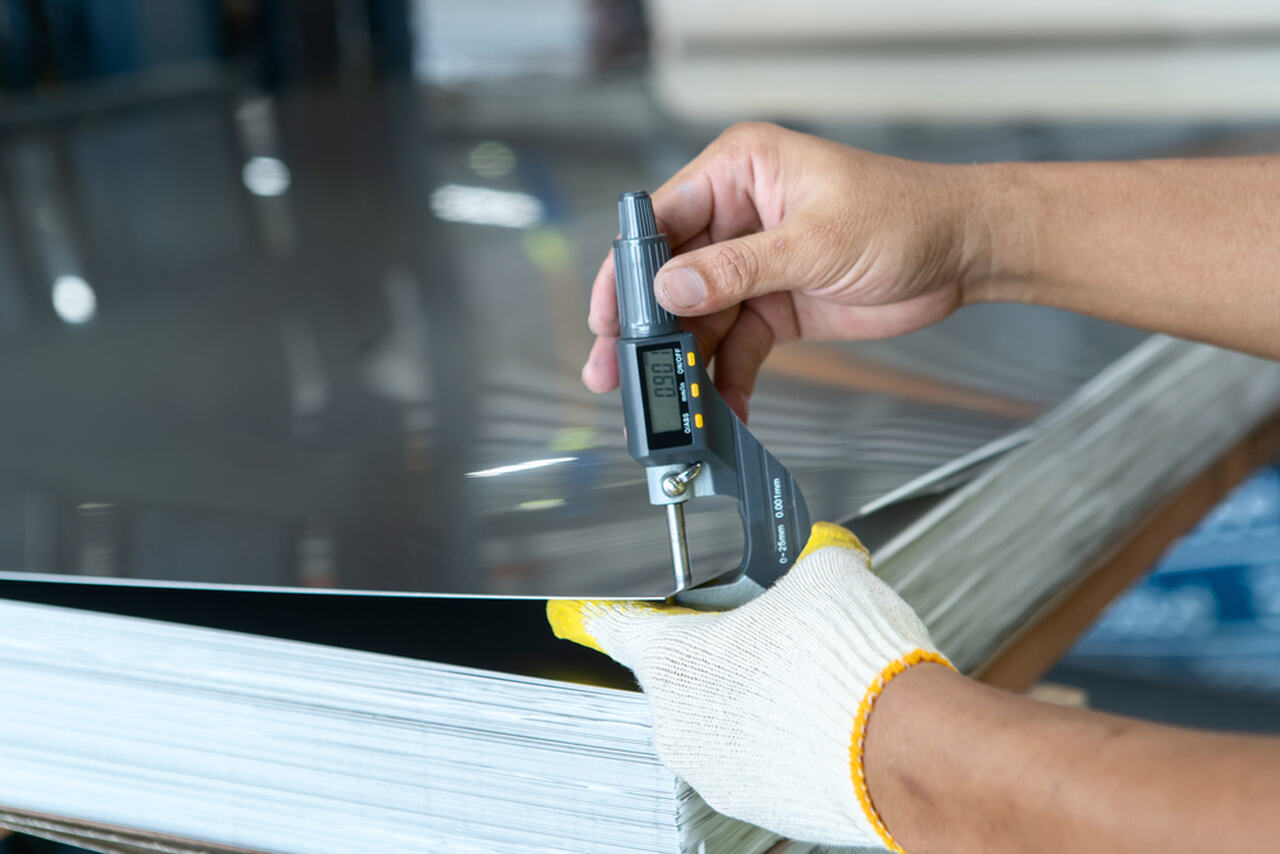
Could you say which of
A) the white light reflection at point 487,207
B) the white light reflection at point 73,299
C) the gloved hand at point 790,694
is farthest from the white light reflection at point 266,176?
the gloved hand at point 790,694

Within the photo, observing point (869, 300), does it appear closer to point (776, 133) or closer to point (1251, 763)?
point (776, 133)

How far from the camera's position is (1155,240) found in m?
0.89

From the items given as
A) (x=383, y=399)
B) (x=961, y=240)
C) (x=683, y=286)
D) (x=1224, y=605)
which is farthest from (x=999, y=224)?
(x=1224, y=605)

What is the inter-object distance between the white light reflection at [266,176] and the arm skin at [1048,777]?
64.0 inches

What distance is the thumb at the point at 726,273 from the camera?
2.25ft

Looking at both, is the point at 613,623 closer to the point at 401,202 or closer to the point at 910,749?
the point at 910,749

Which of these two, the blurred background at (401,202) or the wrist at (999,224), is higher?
the wrist at (999,224)

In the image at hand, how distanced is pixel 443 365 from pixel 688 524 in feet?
1.34

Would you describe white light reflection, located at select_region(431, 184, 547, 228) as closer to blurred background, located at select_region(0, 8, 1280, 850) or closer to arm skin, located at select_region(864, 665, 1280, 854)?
blurred background, located at select_region(0, 8, 1280, 850)

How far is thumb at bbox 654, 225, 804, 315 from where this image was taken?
69 centimetres

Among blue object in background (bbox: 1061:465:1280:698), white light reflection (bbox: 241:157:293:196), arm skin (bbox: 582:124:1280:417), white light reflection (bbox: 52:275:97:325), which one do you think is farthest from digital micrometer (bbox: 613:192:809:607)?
blue object in background (bbox: 1061:465:1280:698)

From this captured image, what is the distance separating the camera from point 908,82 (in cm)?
268

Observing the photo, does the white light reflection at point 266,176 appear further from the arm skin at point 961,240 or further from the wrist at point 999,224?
the wrist at point 999,224

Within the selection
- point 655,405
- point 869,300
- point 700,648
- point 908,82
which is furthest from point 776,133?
point 908,82
